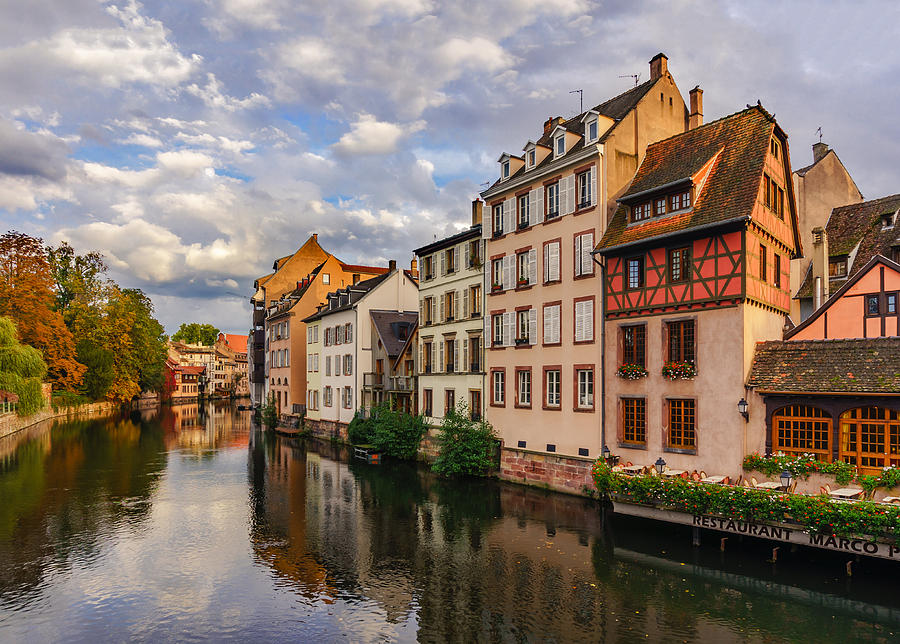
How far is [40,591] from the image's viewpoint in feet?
54.0

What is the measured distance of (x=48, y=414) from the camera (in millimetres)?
66750

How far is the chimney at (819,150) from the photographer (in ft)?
120

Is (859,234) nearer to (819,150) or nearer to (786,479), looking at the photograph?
(819,150)

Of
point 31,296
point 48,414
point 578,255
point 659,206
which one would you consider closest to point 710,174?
point 659,206

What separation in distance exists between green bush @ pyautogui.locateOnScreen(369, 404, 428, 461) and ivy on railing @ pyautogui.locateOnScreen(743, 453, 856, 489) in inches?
824

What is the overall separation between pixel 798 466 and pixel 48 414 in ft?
234

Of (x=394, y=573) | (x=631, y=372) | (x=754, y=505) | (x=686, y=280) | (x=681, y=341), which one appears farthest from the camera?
(x=631, y=372)

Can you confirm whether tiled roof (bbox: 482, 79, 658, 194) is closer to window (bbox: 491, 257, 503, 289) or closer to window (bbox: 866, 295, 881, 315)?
window (bbox: 491, 257, 503, 289)

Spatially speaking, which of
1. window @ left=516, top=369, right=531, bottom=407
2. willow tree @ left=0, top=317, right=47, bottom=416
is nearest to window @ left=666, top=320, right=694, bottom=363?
window @ left=516, top=369, right=531, bottom=407

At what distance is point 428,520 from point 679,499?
9.56 meters

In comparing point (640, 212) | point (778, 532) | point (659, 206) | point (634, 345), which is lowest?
point (778, 532)

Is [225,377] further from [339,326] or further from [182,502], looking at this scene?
[182,502]

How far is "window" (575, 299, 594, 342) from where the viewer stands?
88.4 feet

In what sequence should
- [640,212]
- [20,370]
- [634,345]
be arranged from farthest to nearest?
[20,370]
[640,212]
[634,345]
